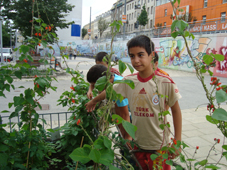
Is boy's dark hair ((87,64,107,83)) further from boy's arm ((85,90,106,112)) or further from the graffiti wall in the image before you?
the graffiti wall

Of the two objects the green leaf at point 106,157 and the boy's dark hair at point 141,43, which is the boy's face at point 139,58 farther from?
the green leaf at point 106,157

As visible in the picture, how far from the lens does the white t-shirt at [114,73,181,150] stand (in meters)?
1.77

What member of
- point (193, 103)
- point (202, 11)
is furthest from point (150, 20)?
point (193, 103)

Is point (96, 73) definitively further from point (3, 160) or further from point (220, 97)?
point (220, 97)

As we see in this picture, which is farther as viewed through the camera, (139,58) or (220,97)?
(139,58)

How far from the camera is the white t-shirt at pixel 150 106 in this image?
5.79 ft

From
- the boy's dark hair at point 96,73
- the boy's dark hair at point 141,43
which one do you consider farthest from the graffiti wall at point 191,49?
the boy's dark hair at point 141,43

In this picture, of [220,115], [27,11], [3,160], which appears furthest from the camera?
[27,11]

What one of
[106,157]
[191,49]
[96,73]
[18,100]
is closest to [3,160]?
[18,100]

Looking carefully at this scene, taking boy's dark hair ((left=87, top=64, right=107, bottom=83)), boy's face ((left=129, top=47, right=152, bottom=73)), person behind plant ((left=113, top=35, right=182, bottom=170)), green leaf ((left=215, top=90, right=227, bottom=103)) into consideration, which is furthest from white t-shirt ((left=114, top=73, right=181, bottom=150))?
green leaf ((left=215, top=90, right=227, bottom=103))

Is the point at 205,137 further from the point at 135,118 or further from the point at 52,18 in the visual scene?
the point at 52,18

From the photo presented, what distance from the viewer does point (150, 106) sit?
1799mm

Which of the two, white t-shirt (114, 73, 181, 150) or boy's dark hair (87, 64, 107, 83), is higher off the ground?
boy's dark hair (87, 64, 107, 83)

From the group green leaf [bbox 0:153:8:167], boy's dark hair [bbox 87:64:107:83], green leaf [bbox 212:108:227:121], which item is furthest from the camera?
boy's dark hair [bbox 87:64:107:83]
